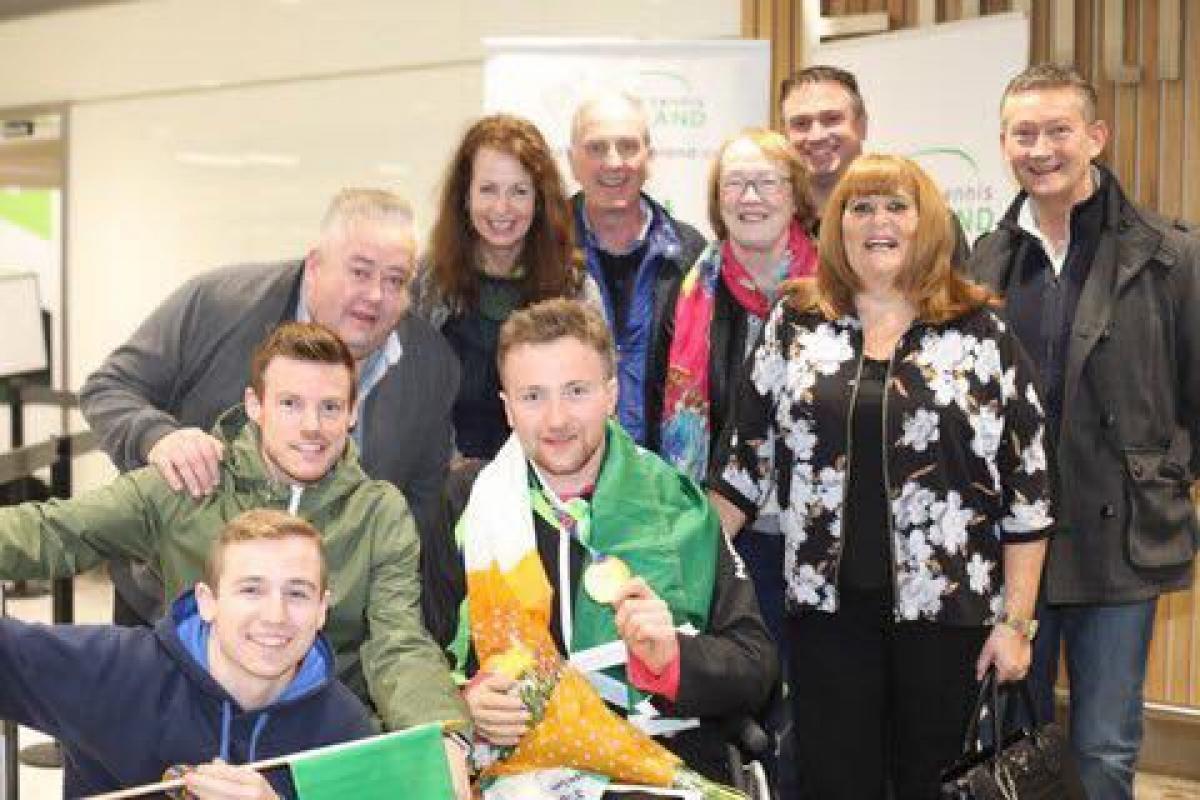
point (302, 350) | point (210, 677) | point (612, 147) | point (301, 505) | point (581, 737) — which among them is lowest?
point (581, 737)

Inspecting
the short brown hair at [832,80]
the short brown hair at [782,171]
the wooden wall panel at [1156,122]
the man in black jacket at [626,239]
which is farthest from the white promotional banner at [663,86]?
the short brown hair at [782,171]

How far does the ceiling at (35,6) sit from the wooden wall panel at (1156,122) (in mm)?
5533

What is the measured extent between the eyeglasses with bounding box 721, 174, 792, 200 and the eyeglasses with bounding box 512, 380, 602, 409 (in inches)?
41.1

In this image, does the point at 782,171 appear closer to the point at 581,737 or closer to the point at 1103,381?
the point at 1103,381

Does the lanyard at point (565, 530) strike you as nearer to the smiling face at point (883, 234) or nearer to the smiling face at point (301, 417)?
the smiling face at point (301, 417)

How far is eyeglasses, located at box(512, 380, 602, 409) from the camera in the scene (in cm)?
262

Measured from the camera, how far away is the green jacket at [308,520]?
8.25ft

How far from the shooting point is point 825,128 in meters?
3.95

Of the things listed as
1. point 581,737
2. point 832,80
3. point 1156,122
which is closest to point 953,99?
point 1156,122

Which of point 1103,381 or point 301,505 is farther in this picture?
point 1103,381

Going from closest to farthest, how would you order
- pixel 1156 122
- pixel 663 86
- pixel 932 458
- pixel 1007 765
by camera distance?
pixel 1007 765 < pixel 932 458 < pixel 1156 122 < pixel 663 86

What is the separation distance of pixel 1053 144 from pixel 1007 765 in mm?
1362

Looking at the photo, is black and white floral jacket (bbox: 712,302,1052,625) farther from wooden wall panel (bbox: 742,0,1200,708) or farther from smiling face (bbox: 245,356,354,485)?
wooden wall panel (bbox: 742,0,1200,708)

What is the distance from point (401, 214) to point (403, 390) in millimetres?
352
